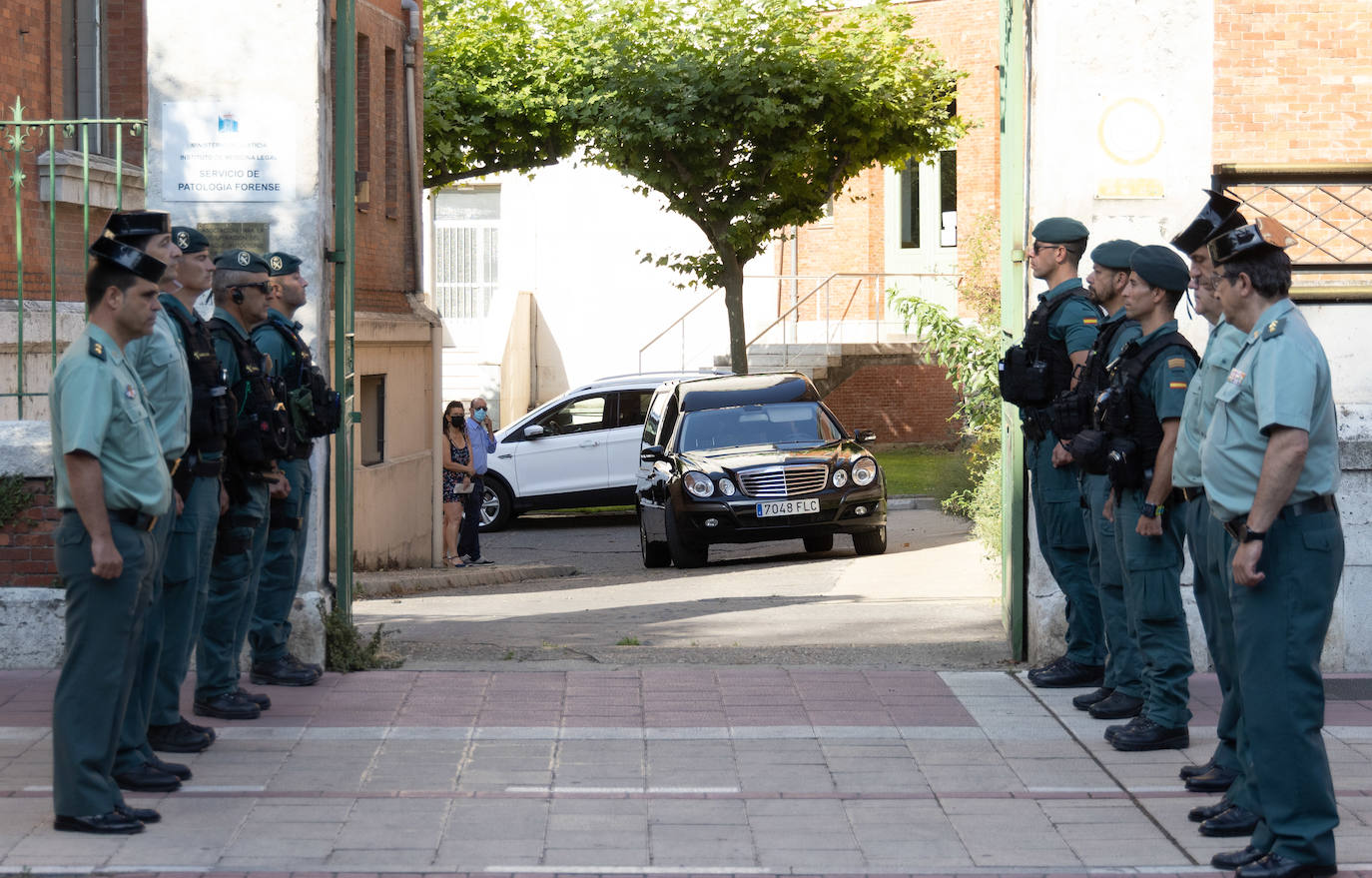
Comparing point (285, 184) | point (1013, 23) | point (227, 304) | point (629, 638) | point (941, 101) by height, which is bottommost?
point (629, 638)

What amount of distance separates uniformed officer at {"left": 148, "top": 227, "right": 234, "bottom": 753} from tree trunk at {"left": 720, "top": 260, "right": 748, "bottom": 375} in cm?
1587

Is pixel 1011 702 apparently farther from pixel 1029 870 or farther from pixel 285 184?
pixel 285 184

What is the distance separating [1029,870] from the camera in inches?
189

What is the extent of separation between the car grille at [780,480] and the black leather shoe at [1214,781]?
8.81 metres

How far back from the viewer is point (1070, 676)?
7.40 meters

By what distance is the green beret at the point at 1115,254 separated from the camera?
6676mm

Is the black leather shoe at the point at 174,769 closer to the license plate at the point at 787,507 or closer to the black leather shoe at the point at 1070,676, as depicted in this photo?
the black leather shoe at the point at 1070,676

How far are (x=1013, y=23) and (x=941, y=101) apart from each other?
1505 cm

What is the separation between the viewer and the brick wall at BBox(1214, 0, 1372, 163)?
14.6m

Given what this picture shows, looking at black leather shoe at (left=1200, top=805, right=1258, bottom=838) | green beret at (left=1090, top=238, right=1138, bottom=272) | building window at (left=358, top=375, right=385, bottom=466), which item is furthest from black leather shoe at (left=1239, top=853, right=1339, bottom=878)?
building window at (left=358, top=375, right=385, bottom=466)

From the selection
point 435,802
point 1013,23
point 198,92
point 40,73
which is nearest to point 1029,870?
point 435,802

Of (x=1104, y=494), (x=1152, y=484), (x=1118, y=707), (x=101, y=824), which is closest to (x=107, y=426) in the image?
(x=101, y=824)

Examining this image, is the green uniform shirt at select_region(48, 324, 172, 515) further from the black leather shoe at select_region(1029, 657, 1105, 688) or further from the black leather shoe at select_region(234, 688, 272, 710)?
the black leather shoe at select_region(1029, 657, 1105, 688)

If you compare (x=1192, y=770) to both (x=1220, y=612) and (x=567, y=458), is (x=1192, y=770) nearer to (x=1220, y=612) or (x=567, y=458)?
(x=1220, y=612)
